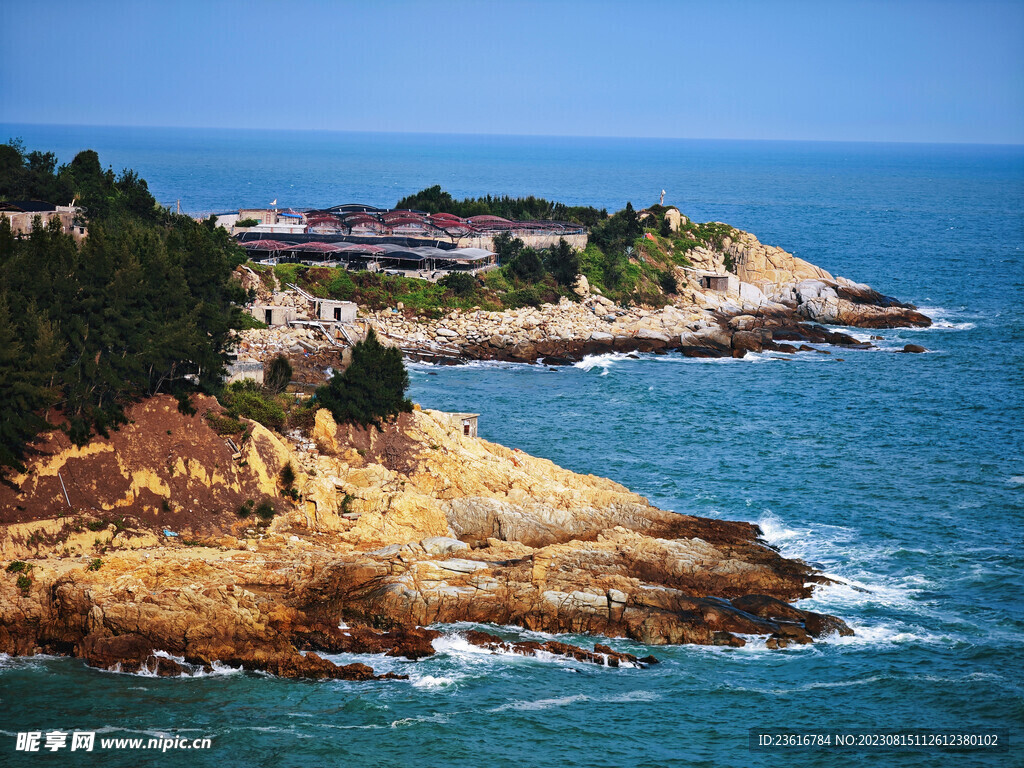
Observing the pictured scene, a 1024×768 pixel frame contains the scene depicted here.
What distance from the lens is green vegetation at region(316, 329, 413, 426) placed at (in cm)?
4816

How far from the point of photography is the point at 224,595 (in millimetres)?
36344

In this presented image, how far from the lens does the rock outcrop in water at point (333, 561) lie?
116 feet

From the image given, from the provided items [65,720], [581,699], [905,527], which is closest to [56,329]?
[65,720]

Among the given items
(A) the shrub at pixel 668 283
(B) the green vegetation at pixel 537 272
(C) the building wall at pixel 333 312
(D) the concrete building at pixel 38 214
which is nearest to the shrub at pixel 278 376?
(D) the concrete building at pixel 38 214

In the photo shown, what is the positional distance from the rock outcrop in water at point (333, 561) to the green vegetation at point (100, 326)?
1.35m

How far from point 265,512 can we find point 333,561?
14.3 ft

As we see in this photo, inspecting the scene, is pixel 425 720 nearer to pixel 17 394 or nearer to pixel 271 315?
pixel 17 394

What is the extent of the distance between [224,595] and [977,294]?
331 feet

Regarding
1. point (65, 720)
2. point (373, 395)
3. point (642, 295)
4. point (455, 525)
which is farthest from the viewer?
point (642, 295)

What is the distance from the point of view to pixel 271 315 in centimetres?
7538

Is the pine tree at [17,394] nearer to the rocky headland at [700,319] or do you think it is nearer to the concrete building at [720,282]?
the rocky headland at [700,319]

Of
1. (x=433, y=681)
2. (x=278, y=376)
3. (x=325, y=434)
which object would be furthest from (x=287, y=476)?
(x=433, y=681)

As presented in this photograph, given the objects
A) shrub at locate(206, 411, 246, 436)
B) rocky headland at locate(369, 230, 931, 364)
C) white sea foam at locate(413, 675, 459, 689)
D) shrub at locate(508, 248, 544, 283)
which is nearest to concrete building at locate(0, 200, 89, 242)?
rocky headland at locate(369, 230, 931, 364)

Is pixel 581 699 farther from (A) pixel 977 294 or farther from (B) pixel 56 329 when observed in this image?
(A) pixel 977 294
